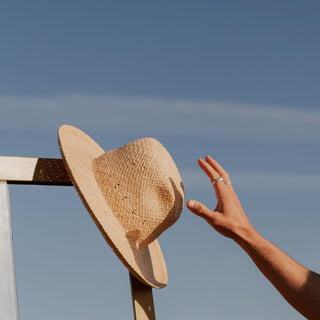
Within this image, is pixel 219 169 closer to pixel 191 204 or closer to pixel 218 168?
pixel 218 168

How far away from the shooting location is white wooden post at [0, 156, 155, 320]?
5.42 ft

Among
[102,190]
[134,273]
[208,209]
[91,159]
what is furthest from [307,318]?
[91,159]

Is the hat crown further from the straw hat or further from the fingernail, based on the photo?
the fingernail

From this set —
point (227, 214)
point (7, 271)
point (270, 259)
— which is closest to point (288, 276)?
point (270, 259)

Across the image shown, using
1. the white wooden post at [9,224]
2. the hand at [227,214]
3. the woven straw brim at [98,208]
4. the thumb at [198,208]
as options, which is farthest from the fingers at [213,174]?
the white wooden post at [9,224]

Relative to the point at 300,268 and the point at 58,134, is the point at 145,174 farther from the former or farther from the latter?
the point at 300,268

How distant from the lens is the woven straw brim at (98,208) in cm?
183

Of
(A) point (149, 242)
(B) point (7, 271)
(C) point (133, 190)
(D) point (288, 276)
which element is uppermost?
(C) point (133, 190)

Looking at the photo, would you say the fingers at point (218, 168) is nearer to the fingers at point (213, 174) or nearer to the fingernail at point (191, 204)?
the fingers at point (213, 174)

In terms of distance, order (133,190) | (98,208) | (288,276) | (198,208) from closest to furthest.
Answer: (288,276) < (198,208) < (98,208) < (133,190)

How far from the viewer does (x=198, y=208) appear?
62.6 inches

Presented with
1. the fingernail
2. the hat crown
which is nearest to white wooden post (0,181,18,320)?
the hat crown

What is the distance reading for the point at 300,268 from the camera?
1.49 meters

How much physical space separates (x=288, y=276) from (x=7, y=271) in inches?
32.2
